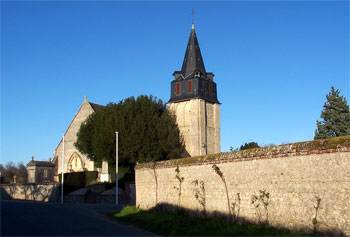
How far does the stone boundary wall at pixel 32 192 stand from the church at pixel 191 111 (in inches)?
362

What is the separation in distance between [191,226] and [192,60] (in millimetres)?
43073

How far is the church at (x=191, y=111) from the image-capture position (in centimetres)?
5181

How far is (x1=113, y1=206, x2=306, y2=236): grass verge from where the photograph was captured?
35.6ft

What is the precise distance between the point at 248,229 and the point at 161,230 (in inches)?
136

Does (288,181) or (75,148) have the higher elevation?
(75,148)

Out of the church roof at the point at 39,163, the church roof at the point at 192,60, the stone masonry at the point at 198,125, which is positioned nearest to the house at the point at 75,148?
the church roof at the point at 39,163

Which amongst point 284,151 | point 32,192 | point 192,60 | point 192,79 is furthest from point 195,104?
point 284,151

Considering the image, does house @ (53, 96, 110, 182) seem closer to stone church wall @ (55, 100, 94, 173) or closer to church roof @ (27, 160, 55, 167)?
stone church wall @ (55, 100, 94, 173)

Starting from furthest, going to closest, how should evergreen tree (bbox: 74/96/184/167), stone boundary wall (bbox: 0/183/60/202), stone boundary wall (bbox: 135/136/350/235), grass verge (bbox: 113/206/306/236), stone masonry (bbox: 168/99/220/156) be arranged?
stone masonry (bbox: 168/99/220/156) < stone boundary wall (bbox: 0/183/60/202) < evergreen tree (bbox: 74/96/184/167) < grass verge (bbox: 113/206/306/236) < stone boundary wall (bbox: 135/136/350/235)

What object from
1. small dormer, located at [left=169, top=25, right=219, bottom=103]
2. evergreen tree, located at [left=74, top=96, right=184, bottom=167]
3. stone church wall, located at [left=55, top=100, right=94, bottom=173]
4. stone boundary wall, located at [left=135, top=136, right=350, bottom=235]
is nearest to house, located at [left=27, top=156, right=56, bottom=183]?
Answer: stone church wall, located at [left=55, top=100, right=94, bottom=173]

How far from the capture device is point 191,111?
52.3 m

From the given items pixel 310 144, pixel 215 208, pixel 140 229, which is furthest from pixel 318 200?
pixel 140 229

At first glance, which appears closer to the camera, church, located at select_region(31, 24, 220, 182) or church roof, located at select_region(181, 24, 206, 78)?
church, located at select_region(31, 24, 220, 182)

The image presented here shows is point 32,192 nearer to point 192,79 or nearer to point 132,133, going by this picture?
point 132,133
